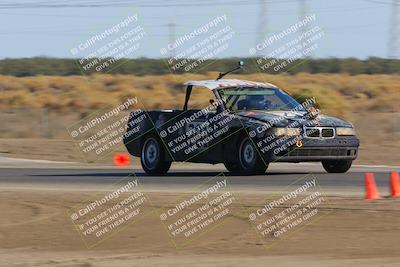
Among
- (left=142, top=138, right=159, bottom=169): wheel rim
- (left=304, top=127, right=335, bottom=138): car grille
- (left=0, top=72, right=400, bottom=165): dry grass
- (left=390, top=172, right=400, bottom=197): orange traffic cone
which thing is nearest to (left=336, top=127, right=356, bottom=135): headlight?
(left=304, top=127, right=335, bottom=138): car grille

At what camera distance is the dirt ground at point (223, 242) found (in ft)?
35.8

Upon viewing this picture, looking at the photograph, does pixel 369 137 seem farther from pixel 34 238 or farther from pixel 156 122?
pixel 34 238

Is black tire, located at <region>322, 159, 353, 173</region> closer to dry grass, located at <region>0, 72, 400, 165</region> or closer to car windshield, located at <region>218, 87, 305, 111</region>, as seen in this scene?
car windshield, located at <region>218, 87, 305, 111</region>

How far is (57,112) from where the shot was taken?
47938mm

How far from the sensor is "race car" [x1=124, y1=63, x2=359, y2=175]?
1995 centimetres

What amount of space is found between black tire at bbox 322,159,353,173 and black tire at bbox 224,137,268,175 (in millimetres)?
1680

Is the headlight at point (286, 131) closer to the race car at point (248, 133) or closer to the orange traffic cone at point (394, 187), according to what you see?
the race car at point (248, 133)

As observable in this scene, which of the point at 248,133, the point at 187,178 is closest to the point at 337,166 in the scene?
the point at 248,133

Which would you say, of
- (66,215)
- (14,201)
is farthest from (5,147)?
(66,215)

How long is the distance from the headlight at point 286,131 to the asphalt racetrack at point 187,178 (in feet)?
2.62

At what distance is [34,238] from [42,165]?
14409 mm

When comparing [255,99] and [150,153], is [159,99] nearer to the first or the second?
[150,153]

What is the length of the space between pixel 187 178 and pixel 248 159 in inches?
50.4

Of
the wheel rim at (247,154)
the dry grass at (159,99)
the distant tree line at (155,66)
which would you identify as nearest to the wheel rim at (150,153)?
the wheel rim at (247,154)
